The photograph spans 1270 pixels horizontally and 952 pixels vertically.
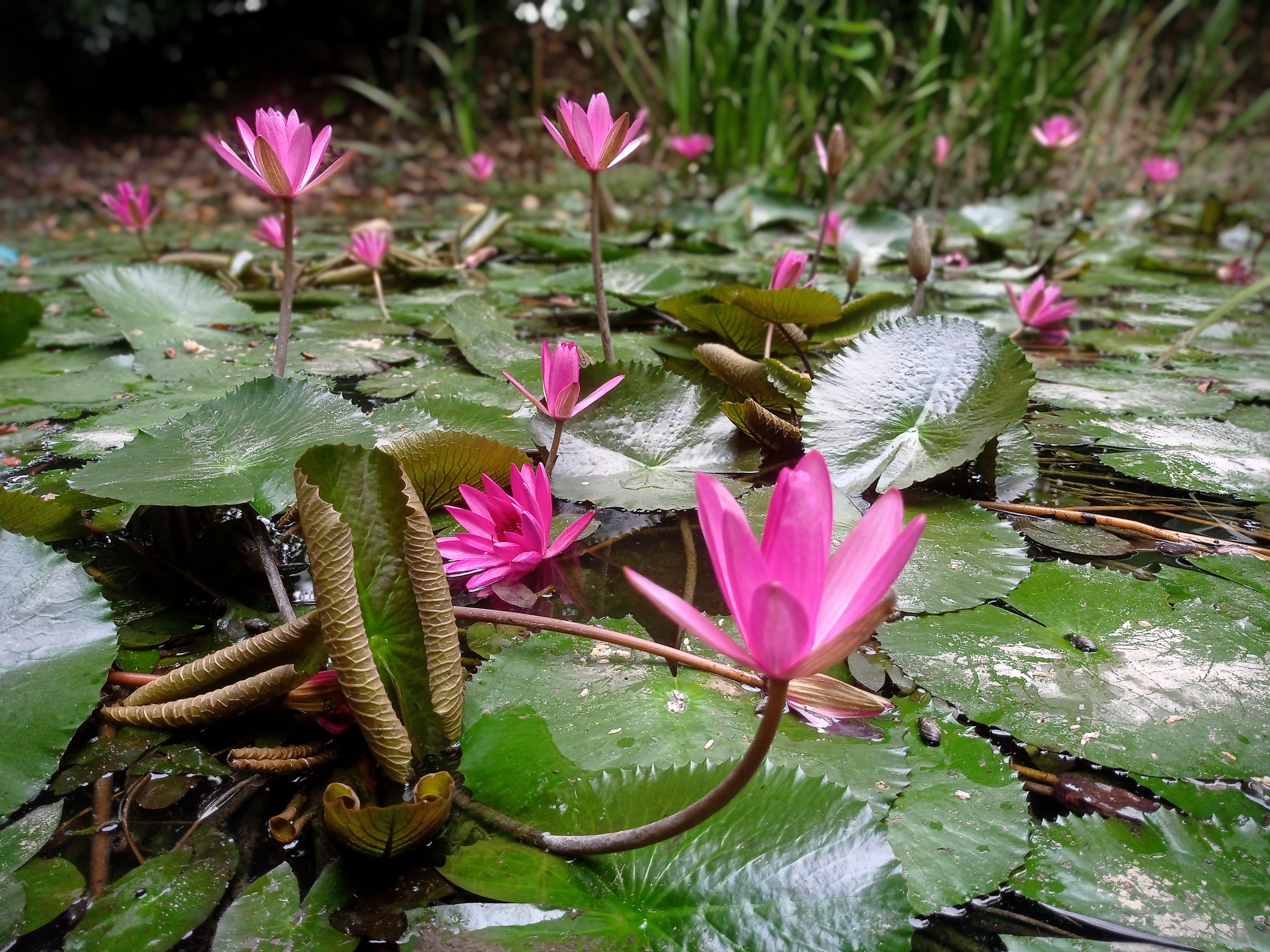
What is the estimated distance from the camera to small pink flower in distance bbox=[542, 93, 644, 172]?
31.1 inches

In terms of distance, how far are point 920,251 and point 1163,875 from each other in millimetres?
956

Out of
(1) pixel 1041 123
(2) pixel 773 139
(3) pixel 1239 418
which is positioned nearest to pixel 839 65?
(2) pixel 773 139

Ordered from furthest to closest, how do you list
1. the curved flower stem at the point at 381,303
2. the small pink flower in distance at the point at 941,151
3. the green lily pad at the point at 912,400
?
1. the small pink flower in distance at the point at 941,151
2. the curved flower stem at the point at 381,303
3. the green lily pad at the point at 912,400

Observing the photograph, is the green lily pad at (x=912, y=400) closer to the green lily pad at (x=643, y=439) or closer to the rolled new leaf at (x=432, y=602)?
the green lily pad at (x=643, y=439)

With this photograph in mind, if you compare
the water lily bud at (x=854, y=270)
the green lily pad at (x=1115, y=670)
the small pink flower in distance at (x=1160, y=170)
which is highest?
the small pink flower in distance at (x=1160, y=170)

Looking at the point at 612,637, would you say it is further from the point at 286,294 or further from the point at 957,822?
the point at 286,294

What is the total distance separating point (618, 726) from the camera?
56cm

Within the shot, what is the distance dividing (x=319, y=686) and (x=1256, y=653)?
0.78 meters

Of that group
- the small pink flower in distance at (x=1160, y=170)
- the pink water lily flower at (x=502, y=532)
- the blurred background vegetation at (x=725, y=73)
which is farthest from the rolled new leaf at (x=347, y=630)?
the small pink flower in distance at (x=1160, y=170)

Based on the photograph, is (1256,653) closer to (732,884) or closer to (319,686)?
(732,884)

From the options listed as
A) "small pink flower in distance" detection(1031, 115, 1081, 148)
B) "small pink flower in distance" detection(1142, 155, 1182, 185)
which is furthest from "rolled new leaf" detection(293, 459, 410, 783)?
"small pink flower in distance" detection(1142, 155, 1182, 185)

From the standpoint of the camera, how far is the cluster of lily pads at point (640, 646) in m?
0.43

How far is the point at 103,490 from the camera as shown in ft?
2.01

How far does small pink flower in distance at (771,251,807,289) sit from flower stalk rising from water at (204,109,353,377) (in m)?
0.73
